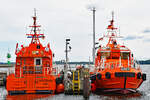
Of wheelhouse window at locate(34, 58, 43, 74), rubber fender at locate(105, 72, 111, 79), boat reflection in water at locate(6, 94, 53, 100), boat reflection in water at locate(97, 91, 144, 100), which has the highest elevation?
wheelhouse window at locate(34, 58, 43, 74)

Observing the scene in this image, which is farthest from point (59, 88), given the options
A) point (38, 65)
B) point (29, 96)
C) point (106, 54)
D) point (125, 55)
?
point (125, 55)

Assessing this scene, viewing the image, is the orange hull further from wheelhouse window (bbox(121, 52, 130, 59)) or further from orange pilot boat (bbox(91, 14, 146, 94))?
wheelhouse window (bbox(121, 52, 130, 59))

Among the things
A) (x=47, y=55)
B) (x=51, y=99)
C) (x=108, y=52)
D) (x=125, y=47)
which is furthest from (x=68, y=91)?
(x=125, y=47)

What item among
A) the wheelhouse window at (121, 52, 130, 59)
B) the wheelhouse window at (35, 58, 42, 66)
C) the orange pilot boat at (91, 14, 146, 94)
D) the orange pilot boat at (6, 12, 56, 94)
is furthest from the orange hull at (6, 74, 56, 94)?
the wheelhouse window at (121, 52, 130, 59)

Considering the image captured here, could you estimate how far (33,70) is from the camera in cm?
2248

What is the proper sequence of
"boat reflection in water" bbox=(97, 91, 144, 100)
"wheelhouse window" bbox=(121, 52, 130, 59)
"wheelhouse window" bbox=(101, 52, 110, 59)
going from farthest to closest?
"wheelhouse window" bbox=(101, 52, 110, 59)
"wheelhouse window" bbox=(121, 52, 130, 59)
"boat reflection in water" bbox=(97, 91, 144, 100)

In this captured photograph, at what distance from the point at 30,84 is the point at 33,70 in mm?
1962

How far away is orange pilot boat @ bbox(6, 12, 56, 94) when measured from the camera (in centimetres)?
2077

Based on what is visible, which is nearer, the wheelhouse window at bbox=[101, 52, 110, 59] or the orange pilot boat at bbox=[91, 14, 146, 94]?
the orange pilot boat at bbox=[91, 14, 146, 94]

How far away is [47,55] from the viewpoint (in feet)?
74.8

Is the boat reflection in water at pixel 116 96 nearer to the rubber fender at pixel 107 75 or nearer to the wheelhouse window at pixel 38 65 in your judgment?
the rubber fender at pixel 107 75

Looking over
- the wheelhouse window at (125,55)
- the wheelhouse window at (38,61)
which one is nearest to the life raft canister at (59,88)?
the wheelhouse window at (38,61)

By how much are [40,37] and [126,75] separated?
9710 millimetres

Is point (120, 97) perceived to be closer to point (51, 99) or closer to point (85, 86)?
point (85, 86)
